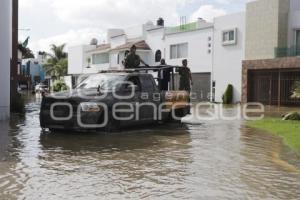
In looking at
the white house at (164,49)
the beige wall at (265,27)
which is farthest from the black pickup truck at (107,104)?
the beige wall at (265,27)

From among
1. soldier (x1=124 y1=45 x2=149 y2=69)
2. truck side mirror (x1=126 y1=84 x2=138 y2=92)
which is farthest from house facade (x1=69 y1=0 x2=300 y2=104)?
truck side mirror (x1=126 y1=84 x2=138 y2=92)

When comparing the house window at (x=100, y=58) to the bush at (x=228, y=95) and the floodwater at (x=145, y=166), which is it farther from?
the floodwater at (x=145, y=166)

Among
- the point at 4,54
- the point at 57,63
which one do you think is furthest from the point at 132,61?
the point at 57,63

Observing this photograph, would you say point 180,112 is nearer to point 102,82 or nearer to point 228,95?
point 102,82

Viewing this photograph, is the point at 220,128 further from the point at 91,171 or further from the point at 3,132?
the point at 91,171

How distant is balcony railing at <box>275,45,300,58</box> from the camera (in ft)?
97.7

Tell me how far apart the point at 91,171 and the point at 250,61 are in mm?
26391

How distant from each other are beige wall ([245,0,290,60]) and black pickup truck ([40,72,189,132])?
18.3 meters

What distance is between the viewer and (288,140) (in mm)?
11641

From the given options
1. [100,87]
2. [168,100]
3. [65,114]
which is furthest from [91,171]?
[168,100]

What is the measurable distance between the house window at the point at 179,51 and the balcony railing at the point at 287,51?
1067cm

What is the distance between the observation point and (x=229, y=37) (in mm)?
35031

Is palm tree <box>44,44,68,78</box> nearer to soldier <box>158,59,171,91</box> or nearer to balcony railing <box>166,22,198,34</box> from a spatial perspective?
balcony railing <box>166,22,198,34</box>

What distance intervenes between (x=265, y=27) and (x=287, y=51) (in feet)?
8.13
